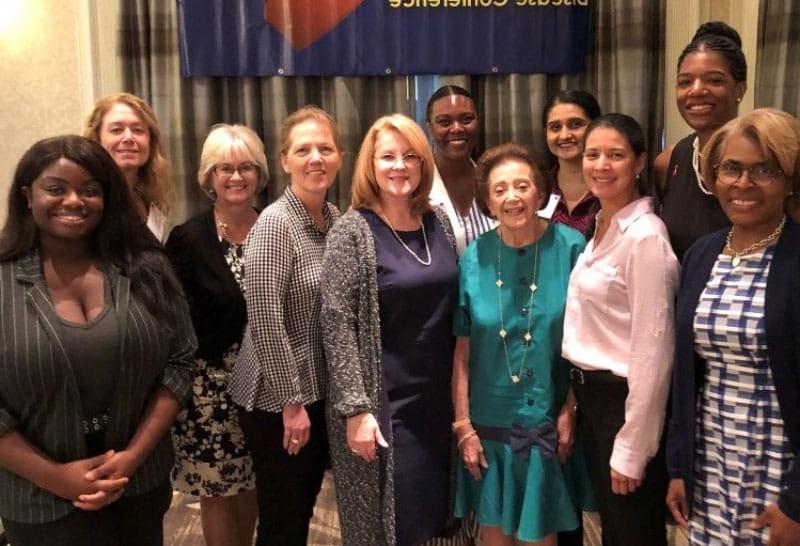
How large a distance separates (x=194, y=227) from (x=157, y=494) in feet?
2.80

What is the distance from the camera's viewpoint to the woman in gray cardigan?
6.33 ft

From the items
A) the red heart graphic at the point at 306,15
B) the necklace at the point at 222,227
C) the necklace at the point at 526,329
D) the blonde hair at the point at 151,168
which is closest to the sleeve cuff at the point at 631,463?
the necklace at the point at 526,329

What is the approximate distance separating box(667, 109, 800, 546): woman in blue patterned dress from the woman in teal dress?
0.40 meters

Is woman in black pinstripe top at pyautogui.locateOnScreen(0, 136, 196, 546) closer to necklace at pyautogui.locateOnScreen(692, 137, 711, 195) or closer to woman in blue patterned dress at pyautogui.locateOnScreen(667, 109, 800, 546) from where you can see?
woman in blue patterned dress at pyautogui.locateOnScreen(667, 109, 800, 546)

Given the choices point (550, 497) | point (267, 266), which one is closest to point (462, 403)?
point (550, 497)

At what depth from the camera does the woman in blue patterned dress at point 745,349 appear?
4.69ft

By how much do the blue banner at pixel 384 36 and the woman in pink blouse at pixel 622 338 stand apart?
66.2 inches

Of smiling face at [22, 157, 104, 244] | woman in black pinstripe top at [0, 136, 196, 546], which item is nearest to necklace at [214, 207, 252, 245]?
woman in black pinstripe top at [0, 136, 196, 546]

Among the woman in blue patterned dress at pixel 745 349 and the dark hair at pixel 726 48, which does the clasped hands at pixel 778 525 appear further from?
the dark hair at pixel 726 48

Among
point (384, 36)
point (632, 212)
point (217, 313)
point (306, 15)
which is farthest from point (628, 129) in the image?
point (306, 15)

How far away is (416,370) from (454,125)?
110cm

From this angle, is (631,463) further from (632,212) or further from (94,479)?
(94,479)

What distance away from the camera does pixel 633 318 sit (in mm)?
1680

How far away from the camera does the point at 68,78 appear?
11.3 feet
